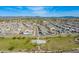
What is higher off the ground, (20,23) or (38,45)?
(20,23)

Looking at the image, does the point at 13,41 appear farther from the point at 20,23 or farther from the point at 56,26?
the point at 56,26

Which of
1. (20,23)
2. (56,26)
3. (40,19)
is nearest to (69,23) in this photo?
(56,26)

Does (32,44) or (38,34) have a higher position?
(38,34)
